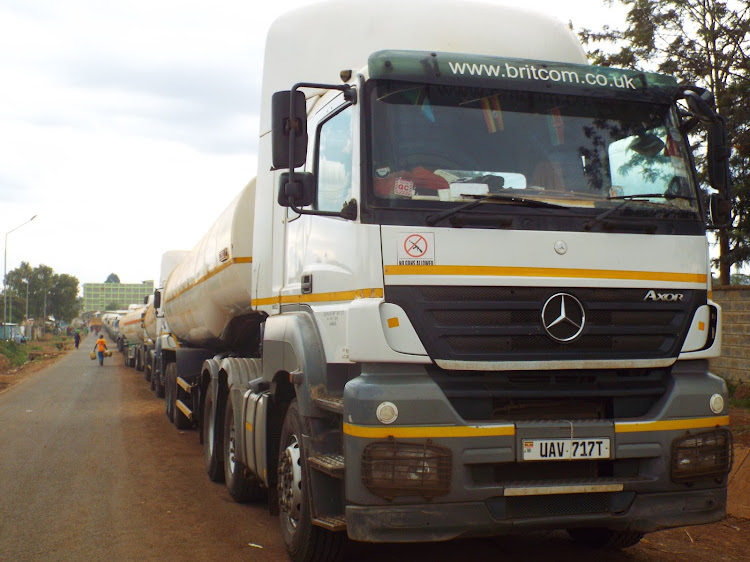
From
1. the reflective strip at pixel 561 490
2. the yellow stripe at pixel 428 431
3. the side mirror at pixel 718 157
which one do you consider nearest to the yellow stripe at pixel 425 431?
the yellow stripe at pixel 428 431

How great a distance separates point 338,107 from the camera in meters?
5.20

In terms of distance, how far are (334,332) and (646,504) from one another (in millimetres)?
1997

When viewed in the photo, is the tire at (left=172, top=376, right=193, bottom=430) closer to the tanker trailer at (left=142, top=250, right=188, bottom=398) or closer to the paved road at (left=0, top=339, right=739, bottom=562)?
the paved road at (left=0, top=339, right=739, bottom=562)

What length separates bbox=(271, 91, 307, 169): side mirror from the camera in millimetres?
4867

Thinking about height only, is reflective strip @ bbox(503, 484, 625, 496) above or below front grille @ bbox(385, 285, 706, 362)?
below

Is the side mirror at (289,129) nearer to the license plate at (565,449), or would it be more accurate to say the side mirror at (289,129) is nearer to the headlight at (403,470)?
the headlight at (403,470)

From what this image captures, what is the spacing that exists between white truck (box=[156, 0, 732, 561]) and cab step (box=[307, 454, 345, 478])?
2cm

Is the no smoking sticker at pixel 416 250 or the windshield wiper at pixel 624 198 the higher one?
the windshield wiper at pixel 624 198

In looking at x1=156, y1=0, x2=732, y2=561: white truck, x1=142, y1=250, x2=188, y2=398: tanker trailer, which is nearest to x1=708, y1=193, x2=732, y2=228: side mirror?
x1=156, y1=0, x2=732, y2=561: white truck

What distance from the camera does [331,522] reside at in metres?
4.72

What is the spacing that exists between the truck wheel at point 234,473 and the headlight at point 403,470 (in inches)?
124

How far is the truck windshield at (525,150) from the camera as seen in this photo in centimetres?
477

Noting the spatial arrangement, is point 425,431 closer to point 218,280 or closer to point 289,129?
point 289,129

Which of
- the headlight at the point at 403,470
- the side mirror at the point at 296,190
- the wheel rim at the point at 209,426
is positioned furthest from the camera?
the wheel rim at the point at 209,426
